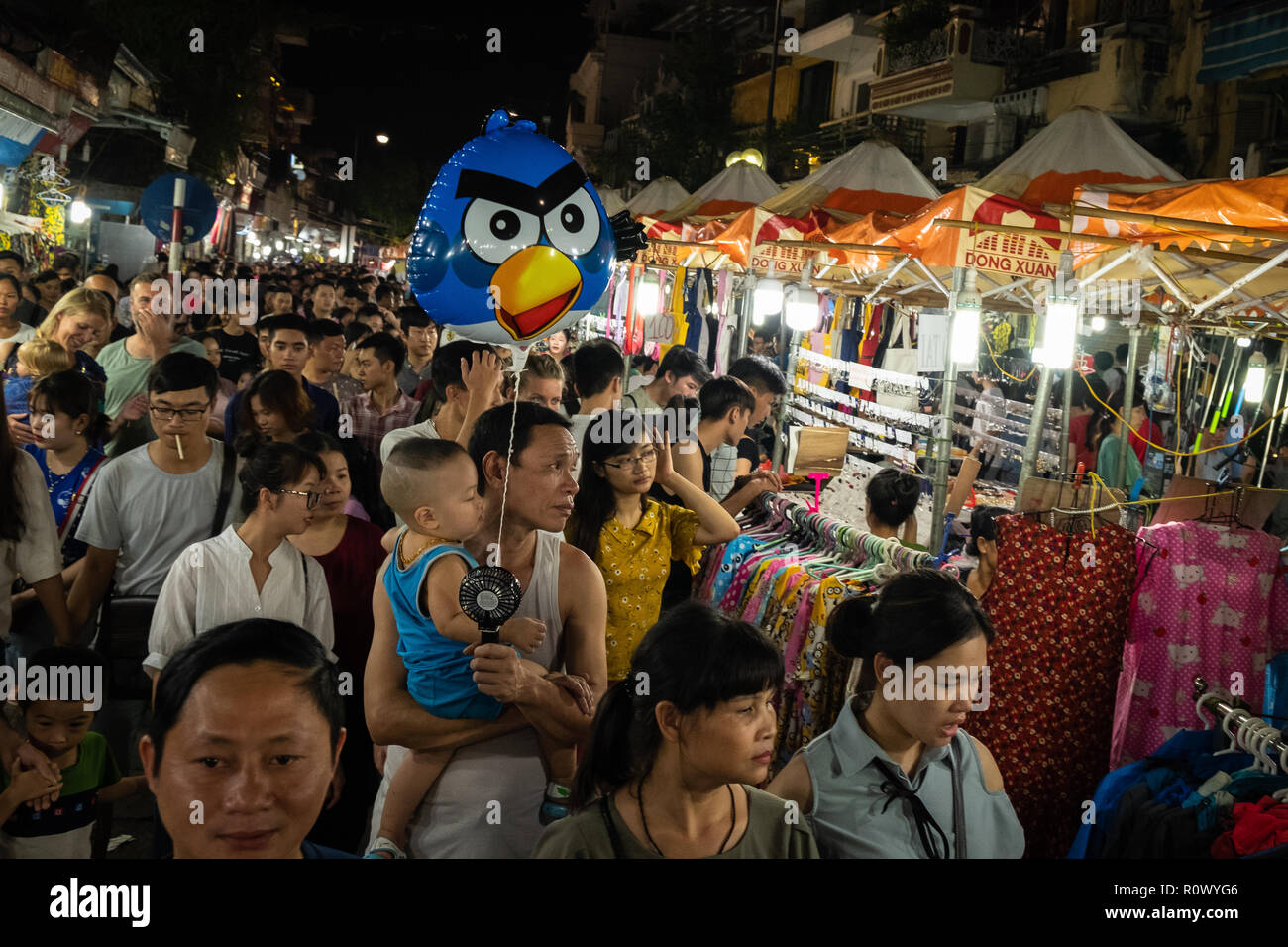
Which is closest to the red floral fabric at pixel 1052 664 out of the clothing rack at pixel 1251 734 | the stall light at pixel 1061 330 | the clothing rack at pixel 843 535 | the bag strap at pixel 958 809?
the clothing rack at pixel 843 535

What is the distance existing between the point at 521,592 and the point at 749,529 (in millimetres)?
2478

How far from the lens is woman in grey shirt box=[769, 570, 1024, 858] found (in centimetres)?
249

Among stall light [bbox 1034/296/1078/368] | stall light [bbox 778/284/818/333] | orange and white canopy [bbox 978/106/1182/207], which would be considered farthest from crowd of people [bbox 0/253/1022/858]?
stall light [bbox 778/284/818/333]

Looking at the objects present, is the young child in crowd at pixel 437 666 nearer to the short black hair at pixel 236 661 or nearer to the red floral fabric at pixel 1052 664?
the short black hair at pixel 236 661

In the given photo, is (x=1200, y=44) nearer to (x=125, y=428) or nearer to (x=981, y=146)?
(x=981, y=146)

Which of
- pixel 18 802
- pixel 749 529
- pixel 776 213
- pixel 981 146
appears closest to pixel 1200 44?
pixel 981 146

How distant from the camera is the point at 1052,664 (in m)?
4.36

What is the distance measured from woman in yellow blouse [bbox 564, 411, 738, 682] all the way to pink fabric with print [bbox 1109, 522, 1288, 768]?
2.06 m

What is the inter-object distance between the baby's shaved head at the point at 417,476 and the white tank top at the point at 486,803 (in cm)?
65

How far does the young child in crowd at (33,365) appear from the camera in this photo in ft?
17.9

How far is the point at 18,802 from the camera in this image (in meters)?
2.83

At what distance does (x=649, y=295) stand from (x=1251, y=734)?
1068cm

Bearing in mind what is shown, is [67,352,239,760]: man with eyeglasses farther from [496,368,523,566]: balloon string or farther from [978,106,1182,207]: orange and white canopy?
[978,106,1182,207]: orange and white canopy

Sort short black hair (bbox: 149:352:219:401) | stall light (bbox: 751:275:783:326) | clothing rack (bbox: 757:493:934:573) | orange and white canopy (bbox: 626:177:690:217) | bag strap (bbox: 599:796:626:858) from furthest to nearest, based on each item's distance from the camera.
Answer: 1. orange and white canopy (bbox: 626:177:690:217)
2. stall light (bbox: 751:275:783:326)
3. clothing rack (bbox: 757:493:934:573)
4. short black hair (bbox: 149:352:219:401)
5. bag strap (bbox: 599:796:626:858)
